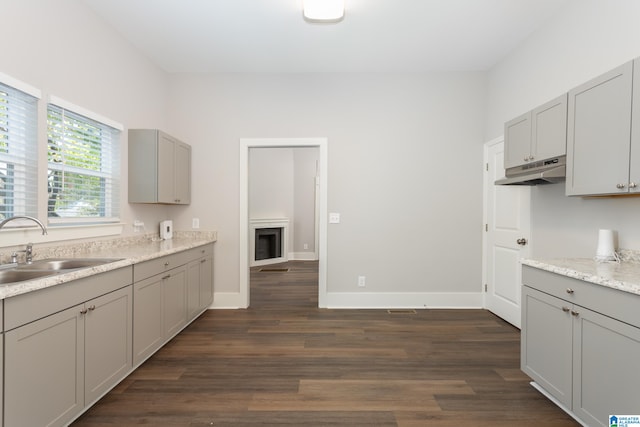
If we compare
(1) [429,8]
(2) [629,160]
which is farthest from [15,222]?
(2) [629,160]

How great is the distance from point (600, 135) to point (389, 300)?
110 inches

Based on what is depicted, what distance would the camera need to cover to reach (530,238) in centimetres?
322

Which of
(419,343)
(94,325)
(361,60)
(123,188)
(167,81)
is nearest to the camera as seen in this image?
(94,325)

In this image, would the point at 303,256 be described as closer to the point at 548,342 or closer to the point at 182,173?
the point at 182,173

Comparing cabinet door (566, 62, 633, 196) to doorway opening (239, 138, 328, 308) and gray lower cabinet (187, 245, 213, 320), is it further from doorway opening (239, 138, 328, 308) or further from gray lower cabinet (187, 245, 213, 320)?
gray lower cabinet (187, 245, 213, 320)

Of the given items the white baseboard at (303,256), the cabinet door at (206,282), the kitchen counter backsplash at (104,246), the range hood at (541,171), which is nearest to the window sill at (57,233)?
the kitchen counter backsplash at (104,246)

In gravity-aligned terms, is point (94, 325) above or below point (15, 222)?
below

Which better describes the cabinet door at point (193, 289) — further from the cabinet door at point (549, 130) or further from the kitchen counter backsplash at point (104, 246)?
the cabinet door at point (549, 130)

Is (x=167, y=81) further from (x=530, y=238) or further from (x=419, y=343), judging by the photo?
(x=530, y=238)

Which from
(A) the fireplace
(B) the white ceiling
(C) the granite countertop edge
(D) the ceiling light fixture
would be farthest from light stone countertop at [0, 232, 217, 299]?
(A) the fireplace

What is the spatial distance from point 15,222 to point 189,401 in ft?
5.43

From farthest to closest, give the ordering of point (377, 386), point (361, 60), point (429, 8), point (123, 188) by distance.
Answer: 1. point (361, 60)
2. point (123, 188)
3. point (429, 8)
4. point (377, 386)

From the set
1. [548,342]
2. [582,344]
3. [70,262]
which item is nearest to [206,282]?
[70,262]

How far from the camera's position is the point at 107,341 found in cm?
208
